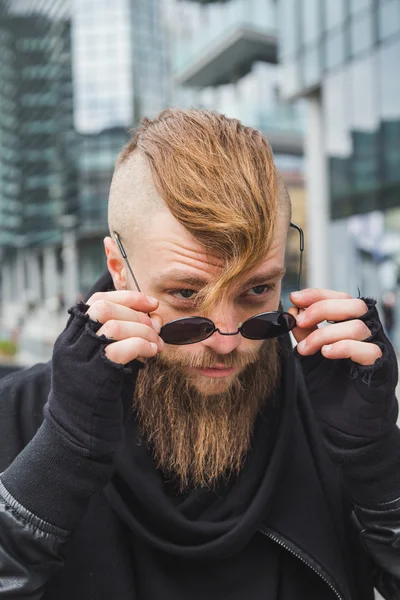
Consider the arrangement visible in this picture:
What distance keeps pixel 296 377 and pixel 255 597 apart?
2.12 ft

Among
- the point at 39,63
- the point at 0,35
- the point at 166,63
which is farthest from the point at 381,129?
the point at 0,35

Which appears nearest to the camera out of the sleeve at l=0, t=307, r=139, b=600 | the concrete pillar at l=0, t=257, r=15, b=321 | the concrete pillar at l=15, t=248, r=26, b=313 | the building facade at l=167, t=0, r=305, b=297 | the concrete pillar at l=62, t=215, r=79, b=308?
the sleeve at l=0, t=307, r=139, b=600

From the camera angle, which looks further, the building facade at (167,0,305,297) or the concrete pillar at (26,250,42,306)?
the concrete pillar at (26,250,42,306)

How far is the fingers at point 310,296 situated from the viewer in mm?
1556

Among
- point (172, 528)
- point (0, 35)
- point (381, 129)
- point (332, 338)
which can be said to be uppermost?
point (0, 35)

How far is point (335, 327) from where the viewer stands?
1.50m

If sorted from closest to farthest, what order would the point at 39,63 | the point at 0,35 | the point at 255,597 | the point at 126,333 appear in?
the point at 126,333 < the point at 255,597 < the point at 39,63 < the point at 0,35

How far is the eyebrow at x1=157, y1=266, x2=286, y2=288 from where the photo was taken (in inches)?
62.1

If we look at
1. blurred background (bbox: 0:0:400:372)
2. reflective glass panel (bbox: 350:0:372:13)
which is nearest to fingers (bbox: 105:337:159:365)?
blurred background (bbox: 0:0:400:372)

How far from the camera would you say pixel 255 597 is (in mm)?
1637

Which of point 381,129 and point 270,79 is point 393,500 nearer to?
point 381,129

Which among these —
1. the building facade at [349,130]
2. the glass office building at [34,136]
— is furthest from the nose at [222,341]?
the glass office building at [34,136]

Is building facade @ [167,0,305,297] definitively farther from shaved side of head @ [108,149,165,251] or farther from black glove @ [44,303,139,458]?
black glove @ [44,303,139,458]

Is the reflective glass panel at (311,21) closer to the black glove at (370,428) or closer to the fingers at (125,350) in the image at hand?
the black glove at (370,428)
